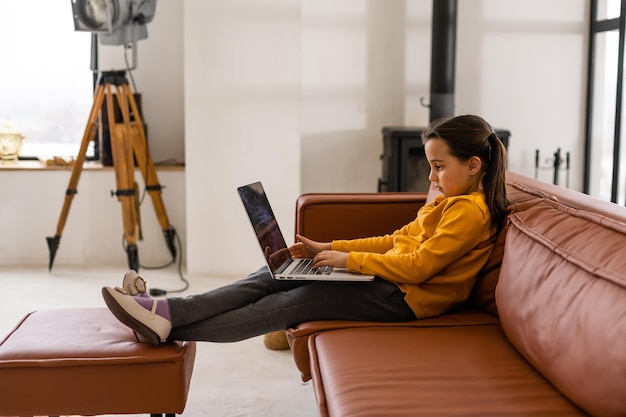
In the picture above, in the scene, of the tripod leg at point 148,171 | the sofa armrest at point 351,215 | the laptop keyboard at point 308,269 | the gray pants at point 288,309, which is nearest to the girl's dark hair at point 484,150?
the gray pants at point 288,309

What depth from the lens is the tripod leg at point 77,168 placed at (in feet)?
14.1

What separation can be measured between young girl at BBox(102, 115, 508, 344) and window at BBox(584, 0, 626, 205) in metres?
2.33

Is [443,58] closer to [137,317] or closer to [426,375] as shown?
[137,317]

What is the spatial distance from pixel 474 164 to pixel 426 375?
2.29 ft

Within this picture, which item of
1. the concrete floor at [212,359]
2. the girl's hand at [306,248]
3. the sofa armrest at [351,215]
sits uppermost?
the sofa armrest at [351,215]

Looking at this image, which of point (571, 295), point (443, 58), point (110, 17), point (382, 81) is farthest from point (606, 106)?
point (571, 295)

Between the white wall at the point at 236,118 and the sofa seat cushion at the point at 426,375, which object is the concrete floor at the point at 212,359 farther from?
the sofa seat cushion at the point at 426,375

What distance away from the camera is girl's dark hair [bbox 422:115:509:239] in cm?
227

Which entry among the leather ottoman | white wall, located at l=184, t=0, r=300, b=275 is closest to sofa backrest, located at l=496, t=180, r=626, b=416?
the leather ottoman

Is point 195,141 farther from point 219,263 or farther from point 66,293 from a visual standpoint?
point 66,293

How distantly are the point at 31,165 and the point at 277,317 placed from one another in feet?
9.53

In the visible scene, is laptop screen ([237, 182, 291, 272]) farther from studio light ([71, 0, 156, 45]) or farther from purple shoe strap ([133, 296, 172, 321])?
studio light ([71, 0, 156, 45])

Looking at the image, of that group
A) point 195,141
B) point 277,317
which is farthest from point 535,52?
point 277,317

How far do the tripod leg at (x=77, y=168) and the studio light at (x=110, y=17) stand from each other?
29 cm
